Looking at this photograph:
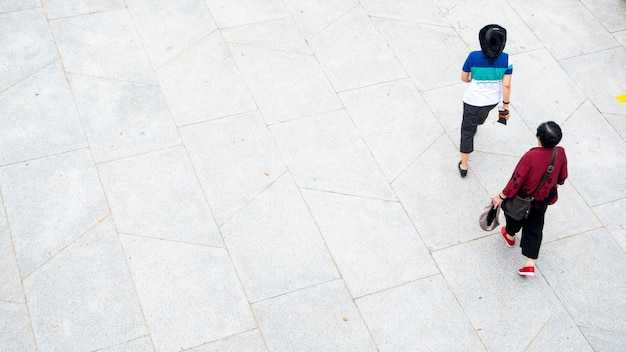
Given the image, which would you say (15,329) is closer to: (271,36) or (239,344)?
(239,344)

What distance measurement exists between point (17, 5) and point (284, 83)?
3988mm

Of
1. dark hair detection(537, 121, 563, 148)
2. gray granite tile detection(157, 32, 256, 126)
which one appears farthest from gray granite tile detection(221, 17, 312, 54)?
dark hair detection(537, 121, 563, 148)

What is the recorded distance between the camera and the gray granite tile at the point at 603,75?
857 centimetres

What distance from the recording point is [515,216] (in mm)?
6395

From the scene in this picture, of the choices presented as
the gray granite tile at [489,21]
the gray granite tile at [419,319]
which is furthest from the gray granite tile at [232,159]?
the gray granite tile at [489,21]

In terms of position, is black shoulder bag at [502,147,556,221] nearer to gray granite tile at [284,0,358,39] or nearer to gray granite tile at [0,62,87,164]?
gray granite tile at [284,0,358,39]

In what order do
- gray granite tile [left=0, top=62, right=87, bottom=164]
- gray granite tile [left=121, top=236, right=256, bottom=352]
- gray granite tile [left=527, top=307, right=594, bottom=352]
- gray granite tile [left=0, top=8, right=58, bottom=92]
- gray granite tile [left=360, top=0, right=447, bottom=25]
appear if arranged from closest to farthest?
gray granite tile [left=121, top=236, right=256, bottom=352] < gray granite tile [left=527, top=307, right=594, bottom=352] < gray granite tile [left=0, top=62, right=87, bottom=164] < gray granite tile [left=0, top=8, right=58, bottom=92] < gray granite tile [left=360, top=0, right=447, bottom=25]

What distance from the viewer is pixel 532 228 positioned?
6.50 m

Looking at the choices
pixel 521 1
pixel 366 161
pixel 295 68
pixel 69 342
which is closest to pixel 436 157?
pixel 366 161

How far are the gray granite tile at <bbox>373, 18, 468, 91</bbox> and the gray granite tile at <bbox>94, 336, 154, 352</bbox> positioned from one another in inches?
185

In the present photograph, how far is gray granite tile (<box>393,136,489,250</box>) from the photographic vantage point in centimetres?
706

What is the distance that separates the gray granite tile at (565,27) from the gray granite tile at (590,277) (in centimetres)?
316

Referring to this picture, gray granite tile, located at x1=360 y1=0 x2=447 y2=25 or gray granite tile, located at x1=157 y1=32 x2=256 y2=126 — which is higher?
gray granite tile, located at x1=360 y1=0 x2=447 y2=25

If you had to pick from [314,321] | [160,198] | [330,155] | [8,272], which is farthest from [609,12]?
[8,272]
